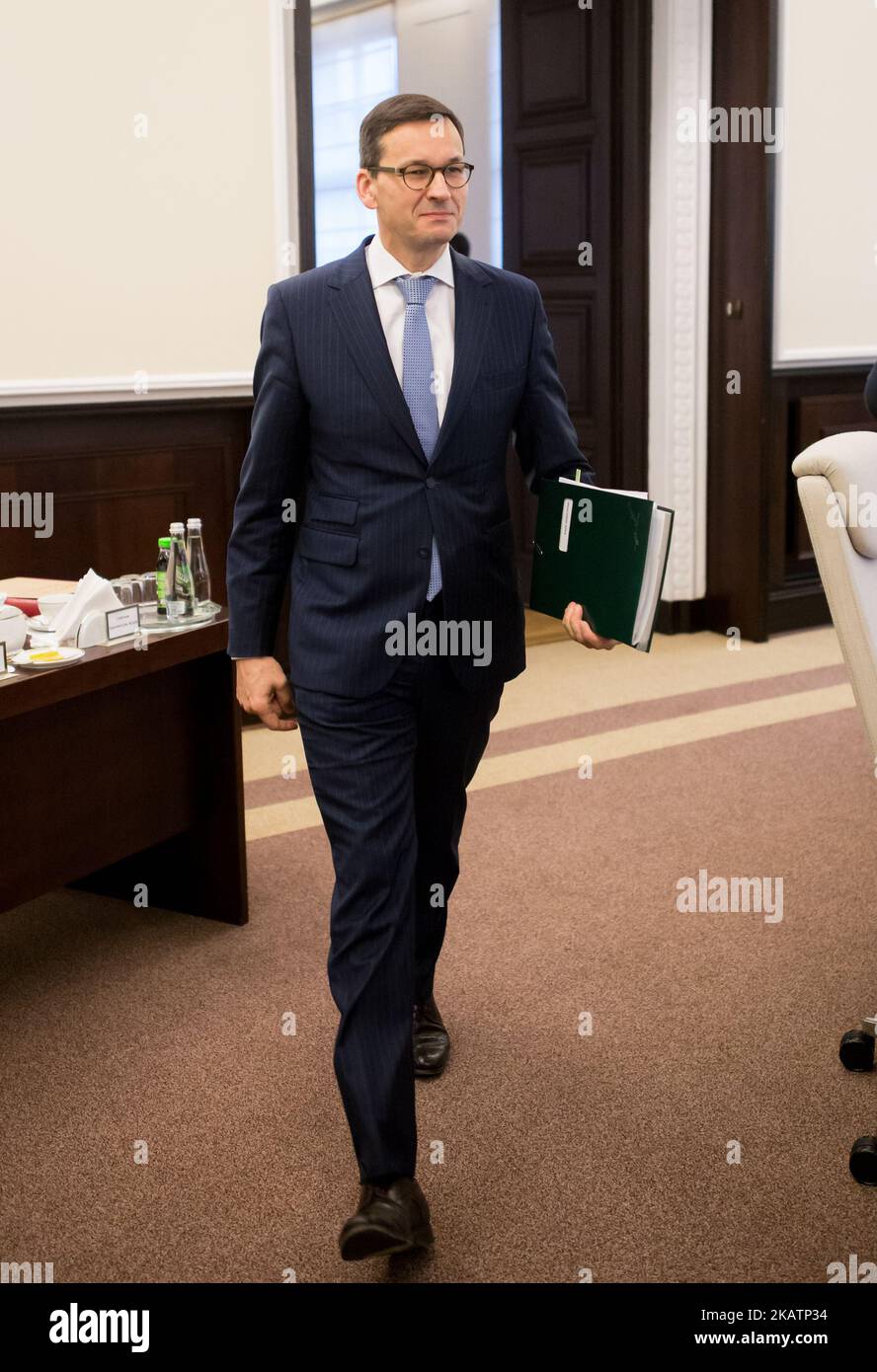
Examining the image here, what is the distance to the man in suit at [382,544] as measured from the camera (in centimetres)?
213

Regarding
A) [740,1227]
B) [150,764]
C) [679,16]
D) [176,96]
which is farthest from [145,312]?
[740,1227]

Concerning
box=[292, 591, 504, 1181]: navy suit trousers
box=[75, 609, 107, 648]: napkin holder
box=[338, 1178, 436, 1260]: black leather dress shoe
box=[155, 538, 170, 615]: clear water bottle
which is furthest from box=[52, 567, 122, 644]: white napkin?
box=[338, 1178, 436, 1260]: black leather dress shoe

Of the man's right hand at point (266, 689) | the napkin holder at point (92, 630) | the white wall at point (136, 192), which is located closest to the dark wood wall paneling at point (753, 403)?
the white wall at point (136, 192)

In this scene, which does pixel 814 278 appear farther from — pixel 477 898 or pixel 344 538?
pixel 344 538

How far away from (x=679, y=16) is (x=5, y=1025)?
5.07m

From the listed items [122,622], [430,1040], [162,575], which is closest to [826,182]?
[162,575]

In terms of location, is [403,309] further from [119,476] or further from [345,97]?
[345,97]

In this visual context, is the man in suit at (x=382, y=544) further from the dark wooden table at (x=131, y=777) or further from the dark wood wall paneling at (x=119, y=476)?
the dark wood wall paneling at (x=119, y=476)

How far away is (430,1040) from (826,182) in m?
4.92

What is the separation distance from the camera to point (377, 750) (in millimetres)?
2209

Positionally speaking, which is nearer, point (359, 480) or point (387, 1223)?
point (387, 1223)

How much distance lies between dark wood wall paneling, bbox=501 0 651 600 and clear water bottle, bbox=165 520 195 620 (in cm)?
360

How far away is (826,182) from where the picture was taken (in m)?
6.36

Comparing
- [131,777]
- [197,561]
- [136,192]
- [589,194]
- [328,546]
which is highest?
[589,194]
